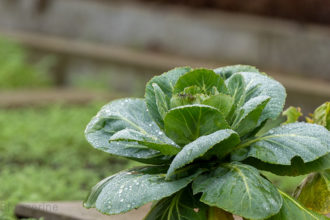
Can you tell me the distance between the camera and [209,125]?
157 centimetres

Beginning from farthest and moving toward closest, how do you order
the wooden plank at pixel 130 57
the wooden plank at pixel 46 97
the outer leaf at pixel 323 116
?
the wooden plank at pixel 46 97 < the wooden plank at pixel 130 57 < the outer leaf at pixel 323 116

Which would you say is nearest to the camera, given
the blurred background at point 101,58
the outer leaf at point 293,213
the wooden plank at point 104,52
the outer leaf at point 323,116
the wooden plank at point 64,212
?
the outer leaf at point 293,213

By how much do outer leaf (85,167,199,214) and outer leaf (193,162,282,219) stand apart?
0.21ft

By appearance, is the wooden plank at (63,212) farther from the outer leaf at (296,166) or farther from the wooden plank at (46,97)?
the wooden plank at (46,97)

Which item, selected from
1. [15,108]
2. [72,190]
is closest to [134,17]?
[15,108]

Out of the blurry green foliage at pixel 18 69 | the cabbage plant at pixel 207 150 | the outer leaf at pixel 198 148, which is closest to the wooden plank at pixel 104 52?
the blurry green foliage at pixel 18 69

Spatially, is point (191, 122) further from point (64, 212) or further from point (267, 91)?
point (64, 212)

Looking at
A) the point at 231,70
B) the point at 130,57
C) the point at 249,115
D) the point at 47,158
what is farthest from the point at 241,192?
the point at 130,57

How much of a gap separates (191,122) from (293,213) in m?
0.36

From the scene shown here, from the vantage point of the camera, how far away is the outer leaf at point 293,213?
1.55 metres

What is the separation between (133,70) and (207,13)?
3.49 feet

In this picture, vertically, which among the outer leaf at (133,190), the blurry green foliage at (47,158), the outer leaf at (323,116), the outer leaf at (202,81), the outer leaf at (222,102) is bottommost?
the blurry green foliage at (47,158)

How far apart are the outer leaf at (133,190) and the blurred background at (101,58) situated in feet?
5.81

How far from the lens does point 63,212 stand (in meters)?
2.38
